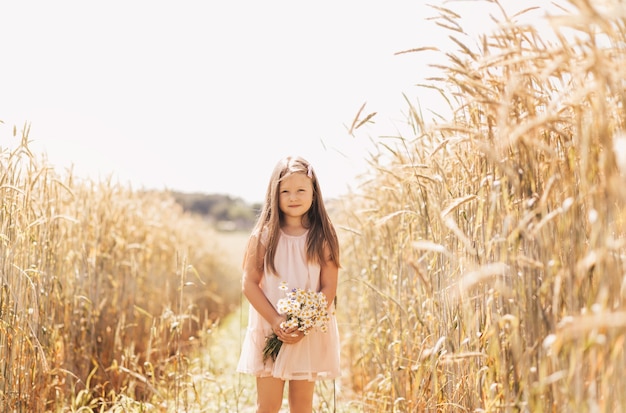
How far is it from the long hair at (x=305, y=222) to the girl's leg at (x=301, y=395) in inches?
21.2

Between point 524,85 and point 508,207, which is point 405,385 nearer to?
point 508,207

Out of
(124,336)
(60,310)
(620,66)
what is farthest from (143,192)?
(620,66)

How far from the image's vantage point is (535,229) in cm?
150

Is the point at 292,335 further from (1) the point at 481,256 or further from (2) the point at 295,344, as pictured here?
(1) the point at 481,256

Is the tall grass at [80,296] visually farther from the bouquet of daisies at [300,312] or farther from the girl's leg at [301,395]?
the girl's leg at [301,395]

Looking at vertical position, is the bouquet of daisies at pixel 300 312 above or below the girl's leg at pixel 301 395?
above

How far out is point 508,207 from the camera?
187 cm

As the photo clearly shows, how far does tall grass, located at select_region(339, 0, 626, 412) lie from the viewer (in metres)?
1.41

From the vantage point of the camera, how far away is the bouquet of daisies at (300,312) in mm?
2520

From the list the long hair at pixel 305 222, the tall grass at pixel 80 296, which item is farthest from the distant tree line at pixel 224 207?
the long hair at pixel 305 222

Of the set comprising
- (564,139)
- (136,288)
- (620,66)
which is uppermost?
(620,66)

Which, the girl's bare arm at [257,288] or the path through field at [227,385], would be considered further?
the path through field at [227,385]

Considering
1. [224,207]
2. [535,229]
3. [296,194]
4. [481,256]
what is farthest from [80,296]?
[224,207]

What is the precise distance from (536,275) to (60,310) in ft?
10.7
